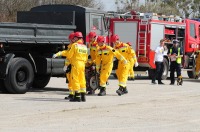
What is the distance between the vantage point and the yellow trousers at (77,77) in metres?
16.3

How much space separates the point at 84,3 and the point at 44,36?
27.2 meters

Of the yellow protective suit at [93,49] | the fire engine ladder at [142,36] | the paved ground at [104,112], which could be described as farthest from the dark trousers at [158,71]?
the yellow protective suit at [93,49]

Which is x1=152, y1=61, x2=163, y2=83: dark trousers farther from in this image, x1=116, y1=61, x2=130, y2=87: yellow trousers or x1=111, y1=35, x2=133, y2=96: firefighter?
x1=116, y1=61, x2=130, y2=87: yellow trousers

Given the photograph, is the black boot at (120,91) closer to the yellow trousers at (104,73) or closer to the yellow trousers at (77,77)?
the yellow trousers at (104,73)

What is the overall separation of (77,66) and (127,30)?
1111cm

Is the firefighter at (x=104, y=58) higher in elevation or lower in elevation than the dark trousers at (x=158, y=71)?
higher

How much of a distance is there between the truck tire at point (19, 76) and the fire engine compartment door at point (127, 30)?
8964mm

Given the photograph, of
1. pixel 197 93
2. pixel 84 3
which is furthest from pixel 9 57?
pixel 84 3

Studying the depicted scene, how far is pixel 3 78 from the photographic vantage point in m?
18.0

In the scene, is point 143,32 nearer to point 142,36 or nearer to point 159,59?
point 142,36

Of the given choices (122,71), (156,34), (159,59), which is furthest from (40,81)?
(156,34)

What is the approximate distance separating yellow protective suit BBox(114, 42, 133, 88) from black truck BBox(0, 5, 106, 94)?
155cm

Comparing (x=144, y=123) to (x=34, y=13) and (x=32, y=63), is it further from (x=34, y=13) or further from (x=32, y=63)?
(x=34, y=13)

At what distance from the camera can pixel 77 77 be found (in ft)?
53.6
